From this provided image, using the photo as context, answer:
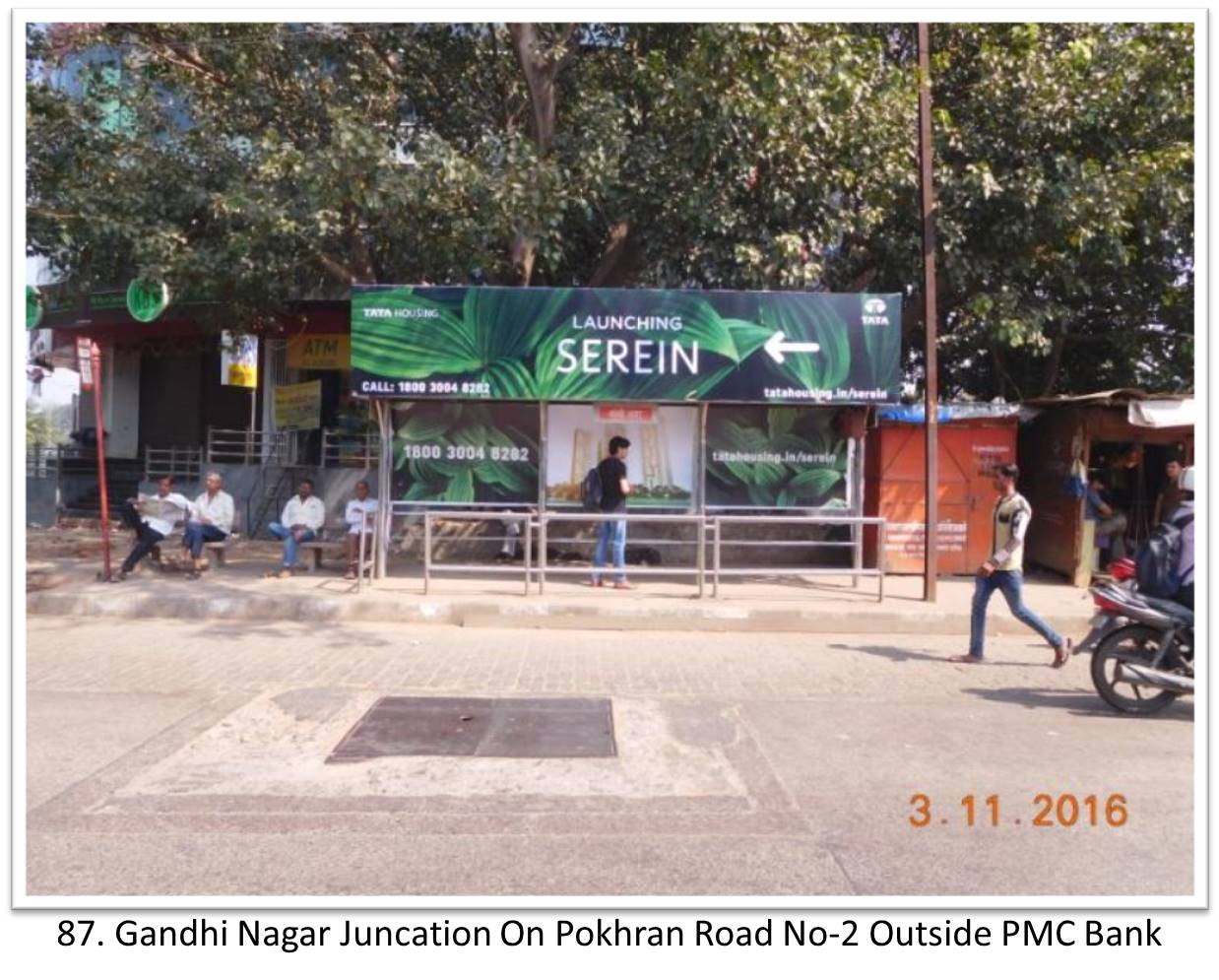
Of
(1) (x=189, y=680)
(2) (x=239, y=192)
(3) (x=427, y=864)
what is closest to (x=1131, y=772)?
(3) (x=427, y=864)

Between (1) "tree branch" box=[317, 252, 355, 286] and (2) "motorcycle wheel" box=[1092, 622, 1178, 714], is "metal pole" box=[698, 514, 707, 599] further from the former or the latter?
(1) "tree branch" box=[317, 252, 355, 286]

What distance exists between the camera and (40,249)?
1321cm

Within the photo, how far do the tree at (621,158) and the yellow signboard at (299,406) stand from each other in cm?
471

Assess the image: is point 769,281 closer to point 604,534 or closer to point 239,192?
point 604,534

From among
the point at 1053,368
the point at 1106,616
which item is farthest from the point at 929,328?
the point at 1053,368

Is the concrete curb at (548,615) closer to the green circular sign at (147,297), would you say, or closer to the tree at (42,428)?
the green circular sign at (147,297)

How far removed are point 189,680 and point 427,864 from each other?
4.12m

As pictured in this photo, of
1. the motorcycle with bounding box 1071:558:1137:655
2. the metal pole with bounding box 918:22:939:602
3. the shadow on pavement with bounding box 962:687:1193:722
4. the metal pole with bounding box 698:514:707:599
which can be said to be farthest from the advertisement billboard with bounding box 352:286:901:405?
the shadow on pavement with bounding box 962:687:1193:722

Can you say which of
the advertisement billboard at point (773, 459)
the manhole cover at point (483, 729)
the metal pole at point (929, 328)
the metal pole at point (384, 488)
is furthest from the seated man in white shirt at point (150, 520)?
the metal pole at point (929, 328)

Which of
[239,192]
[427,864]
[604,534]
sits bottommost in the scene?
[427,864]

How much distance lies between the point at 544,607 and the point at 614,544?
60.1 inches

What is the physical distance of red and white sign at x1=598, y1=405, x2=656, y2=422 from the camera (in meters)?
12.3

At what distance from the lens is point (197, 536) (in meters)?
12.2

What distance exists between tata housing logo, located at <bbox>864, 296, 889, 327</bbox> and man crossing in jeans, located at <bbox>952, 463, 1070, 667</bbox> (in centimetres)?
347
